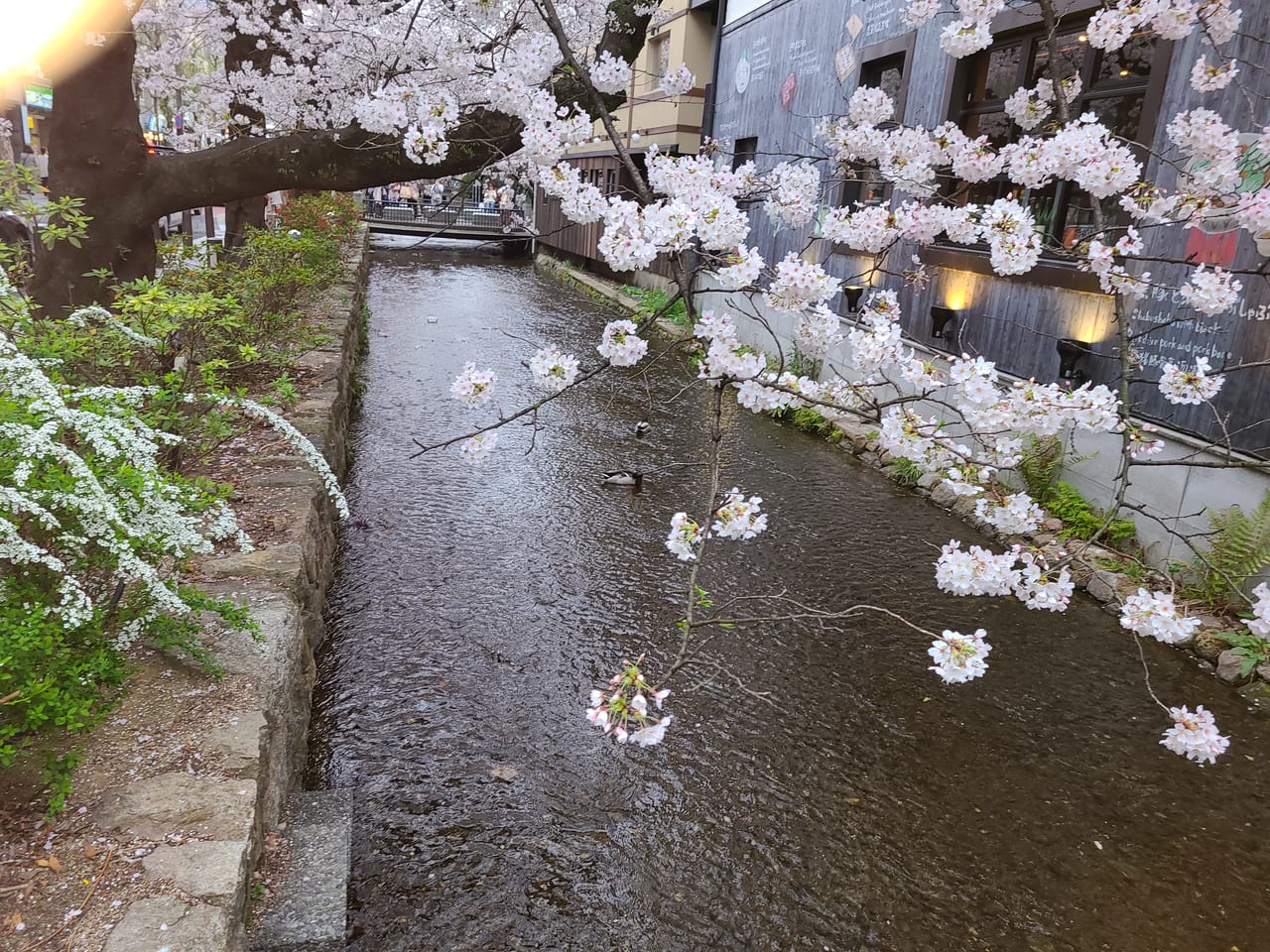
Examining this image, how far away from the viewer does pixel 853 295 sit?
988cm

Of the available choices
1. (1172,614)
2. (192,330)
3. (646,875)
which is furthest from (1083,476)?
(192,330)

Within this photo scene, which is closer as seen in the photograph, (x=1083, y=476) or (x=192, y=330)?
(x=192, y=330)

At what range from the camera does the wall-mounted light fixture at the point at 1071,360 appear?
6.73 m

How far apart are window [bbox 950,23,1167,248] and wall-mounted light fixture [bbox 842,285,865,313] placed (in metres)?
1.46

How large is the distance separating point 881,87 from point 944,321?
12.1 ft

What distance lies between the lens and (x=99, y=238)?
6.54 m

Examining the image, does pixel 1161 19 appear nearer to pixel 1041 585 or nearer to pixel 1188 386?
pixel 1188 386

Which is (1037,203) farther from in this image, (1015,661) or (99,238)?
(99,238)

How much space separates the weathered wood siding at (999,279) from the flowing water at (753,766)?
1.82 metres

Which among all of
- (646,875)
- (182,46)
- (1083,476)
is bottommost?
(646,875)

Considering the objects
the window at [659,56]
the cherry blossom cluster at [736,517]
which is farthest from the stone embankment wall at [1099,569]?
the window at [659,56]

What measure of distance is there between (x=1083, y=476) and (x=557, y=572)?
172 inches

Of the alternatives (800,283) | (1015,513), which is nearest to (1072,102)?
(1015,513)

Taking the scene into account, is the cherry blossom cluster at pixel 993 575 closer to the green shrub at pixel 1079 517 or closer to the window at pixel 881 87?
the green shrub at pixel 1079 517
